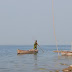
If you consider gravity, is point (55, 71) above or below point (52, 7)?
below

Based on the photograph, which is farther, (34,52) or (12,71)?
(34,52)

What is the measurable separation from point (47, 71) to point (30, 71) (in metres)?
2.02

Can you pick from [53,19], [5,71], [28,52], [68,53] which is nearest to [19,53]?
[28,52]

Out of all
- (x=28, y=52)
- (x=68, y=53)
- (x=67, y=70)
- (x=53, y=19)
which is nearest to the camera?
(x=67, y=70)

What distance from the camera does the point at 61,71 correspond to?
885 inches

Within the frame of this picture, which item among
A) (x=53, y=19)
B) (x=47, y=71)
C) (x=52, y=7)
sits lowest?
(x=47, y=71)

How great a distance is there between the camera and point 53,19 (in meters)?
35.6

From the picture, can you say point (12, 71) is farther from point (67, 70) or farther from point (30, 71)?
point (67, 70)

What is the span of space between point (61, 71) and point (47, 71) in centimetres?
174

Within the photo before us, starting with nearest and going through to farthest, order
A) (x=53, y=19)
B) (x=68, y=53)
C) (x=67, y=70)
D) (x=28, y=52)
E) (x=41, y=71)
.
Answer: (x=67, y=70)
(x=41, y=71)
(x=53, y=19)
(x=68, y=53)
(x=28, y=52)

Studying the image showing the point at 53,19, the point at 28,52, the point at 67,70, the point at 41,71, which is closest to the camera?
the point at 67,70

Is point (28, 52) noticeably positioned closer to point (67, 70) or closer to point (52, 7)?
point (52, 7)

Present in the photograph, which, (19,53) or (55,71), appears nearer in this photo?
(55,71)

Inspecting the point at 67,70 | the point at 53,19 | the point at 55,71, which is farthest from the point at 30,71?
the point at 53,19
